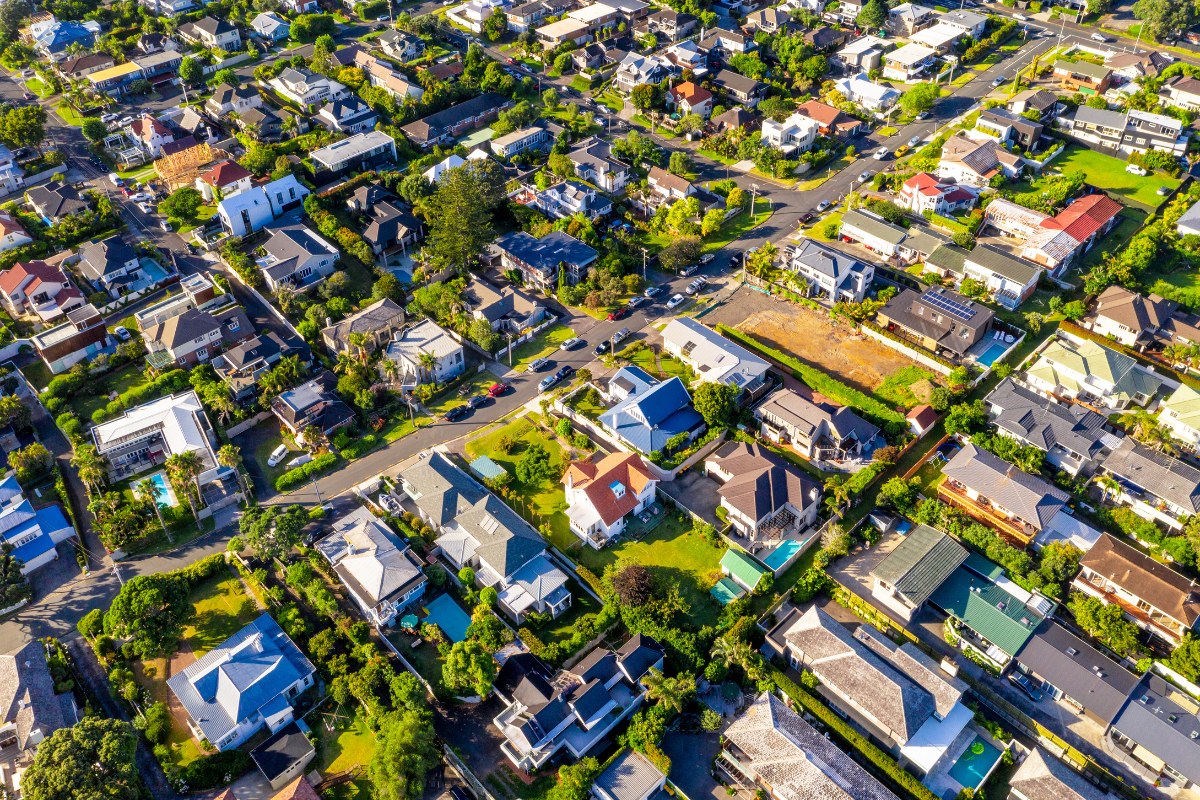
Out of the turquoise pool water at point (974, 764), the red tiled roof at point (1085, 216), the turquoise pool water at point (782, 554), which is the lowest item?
the turquoise pool water at point (974, 764)

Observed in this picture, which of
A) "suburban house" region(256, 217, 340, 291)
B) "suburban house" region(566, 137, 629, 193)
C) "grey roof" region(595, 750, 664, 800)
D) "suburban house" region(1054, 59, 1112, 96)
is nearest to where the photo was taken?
"grey roof" region(595, 750, 664, 800)

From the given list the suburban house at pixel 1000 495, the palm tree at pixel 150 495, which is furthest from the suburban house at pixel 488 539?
the suburban house at pixel 1000 495

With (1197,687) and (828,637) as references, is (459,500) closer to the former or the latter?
(828,637)

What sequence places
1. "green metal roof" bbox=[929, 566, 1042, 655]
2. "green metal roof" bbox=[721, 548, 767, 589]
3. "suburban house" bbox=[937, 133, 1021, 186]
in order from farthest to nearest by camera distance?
"suburban house" bbox=[937, 133, 1021, 186] → "green metal roof" bbox=[721, 548, 767, 589] → "green metal roof" bbox=[929, 566, 1042, 655]

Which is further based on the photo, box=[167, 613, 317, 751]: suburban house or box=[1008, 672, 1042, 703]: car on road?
box=[1008, 672, 1042, 703]: car on road

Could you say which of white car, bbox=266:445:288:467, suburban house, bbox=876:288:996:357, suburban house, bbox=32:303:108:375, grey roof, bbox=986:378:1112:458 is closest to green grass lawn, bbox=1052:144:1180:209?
suburban house, bbox=876:288:996:357

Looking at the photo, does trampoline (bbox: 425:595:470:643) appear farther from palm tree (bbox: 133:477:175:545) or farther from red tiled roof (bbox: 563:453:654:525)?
palm tree (bbox: 133:477:175:545)

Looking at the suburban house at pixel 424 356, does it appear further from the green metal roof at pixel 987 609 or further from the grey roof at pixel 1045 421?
the grey roof at pixel 1045 421

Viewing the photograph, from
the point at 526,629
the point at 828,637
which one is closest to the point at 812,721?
the point at 828,637
